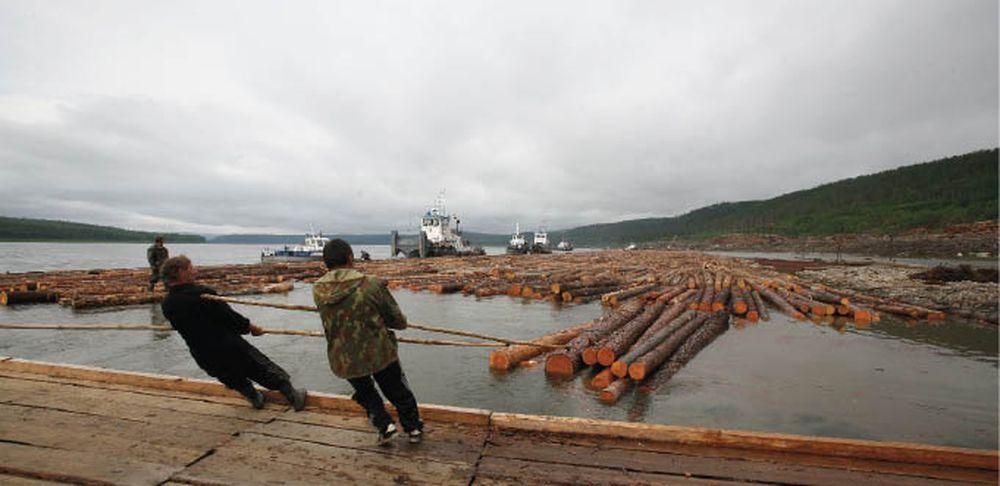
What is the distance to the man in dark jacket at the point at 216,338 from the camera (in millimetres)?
4113

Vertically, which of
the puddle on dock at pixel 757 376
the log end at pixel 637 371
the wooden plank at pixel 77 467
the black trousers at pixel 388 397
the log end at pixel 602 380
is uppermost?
the black trousers at pixel 388 397

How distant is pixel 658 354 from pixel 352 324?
6205mm

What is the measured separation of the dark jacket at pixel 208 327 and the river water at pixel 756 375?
3060 millimetres

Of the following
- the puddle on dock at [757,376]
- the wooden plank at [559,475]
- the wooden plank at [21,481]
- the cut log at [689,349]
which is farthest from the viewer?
the cut log at [689,349]

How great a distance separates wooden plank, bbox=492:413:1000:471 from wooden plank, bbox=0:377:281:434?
2294 mm

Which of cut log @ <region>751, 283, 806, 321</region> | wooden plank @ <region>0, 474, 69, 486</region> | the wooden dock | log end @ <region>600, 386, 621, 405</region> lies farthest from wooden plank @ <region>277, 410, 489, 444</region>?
cut log @ <region>751, 283, 806, 321</region>

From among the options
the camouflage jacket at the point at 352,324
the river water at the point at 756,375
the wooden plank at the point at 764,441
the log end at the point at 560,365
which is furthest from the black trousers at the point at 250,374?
the log end at the point at 560,365

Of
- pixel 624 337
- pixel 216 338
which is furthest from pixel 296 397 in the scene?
pixel 624 337

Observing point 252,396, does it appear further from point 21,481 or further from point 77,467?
point 21,481

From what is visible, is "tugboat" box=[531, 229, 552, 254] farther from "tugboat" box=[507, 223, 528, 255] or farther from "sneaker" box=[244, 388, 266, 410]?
"sneaker" box=[244, 388, 266, 410]

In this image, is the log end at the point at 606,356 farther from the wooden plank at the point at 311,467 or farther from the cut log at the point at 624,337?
the wooden plank at the point at 311,467

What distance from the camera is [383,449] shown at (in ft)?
11.5

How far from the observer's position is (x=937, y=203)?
94.4m

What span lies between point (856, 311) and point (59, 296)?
86.7 ft
